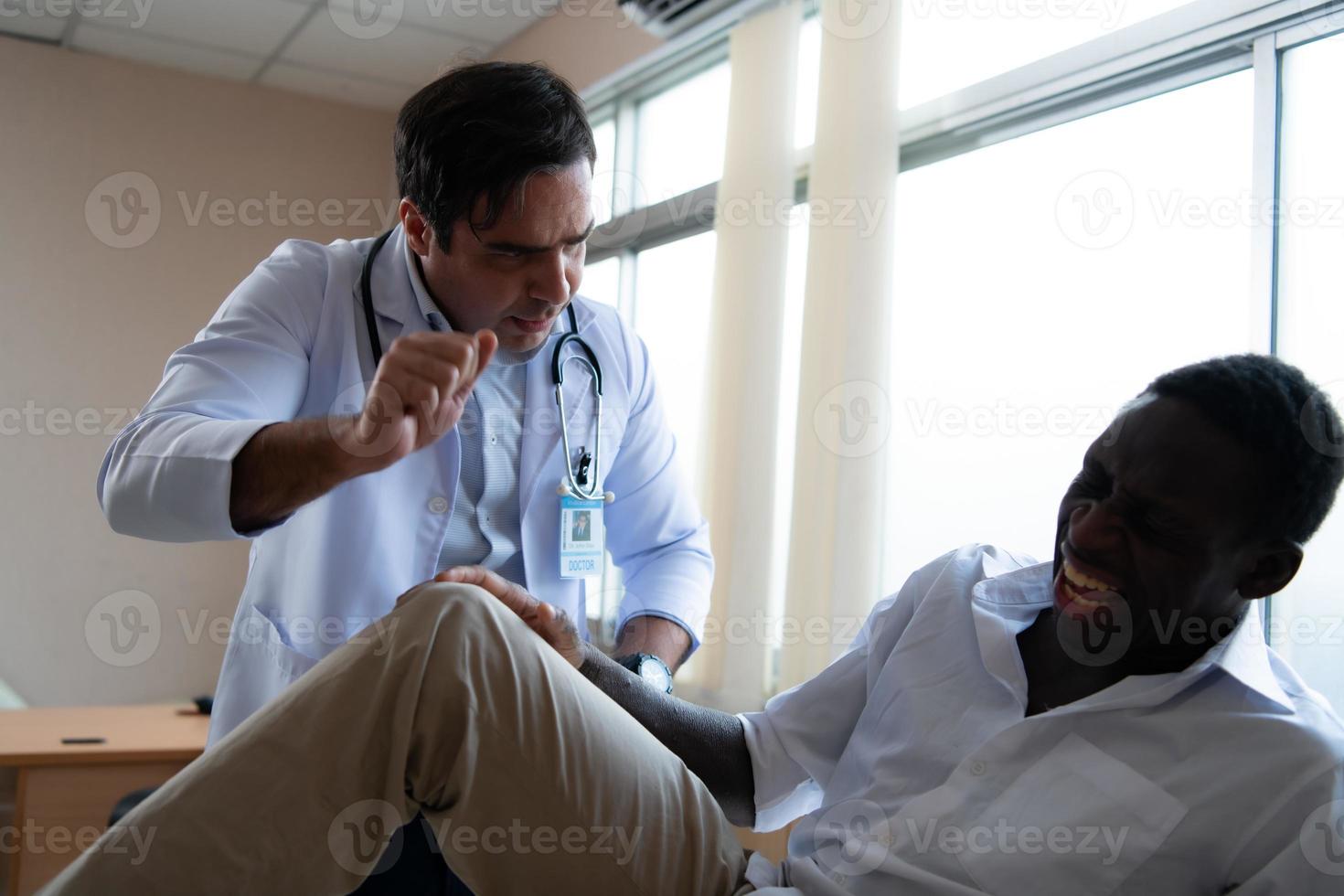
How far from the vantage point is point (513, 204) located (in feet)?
5.52

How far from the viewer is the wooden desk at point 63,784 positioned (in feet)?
8.35

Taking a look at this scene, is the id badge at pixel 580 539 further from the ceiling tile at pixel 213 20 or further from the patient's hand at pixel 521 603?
the ceiling tile at pixel 213 20

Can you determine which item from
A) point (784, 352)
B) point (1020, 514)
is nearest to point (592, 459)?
point (1020, 514)

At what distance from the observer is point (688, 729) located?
1.55 m

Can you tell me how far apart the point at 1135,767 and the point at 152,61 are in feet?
17.0

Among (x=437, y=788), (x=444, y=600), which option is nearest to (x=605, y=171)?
(x=444, y=600)

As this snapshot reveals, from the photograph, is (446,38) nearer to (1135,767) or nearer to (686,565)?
(686,565)

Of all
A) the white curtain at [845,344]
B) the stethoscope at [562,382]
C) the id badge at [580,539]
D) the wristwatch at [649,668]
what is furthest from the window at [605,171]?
the wristwatch at [649,668]

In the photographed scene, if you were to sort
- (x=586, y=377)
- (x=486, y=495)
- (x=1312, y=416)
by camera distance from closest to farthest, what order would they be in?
(x=1312, y=416), (x=486, y=495), (x=586, y=377)

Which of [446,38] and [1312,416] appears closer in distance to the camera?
[1312,416]

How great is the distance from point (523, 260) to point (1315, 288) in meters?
1.45

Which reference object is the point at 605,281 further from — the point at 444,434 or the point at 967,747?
the point at 967,747

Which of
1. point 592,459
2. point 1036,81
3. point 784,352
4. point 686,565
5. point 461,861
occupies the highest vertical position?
point 1036,81

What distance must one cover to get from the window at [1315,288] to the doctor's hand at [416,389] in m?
1.54
